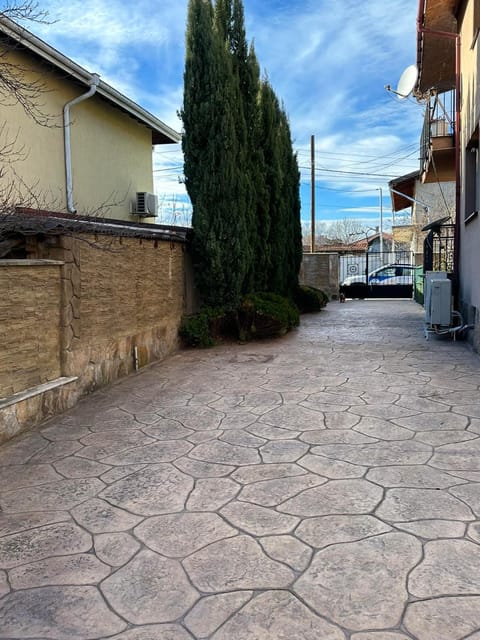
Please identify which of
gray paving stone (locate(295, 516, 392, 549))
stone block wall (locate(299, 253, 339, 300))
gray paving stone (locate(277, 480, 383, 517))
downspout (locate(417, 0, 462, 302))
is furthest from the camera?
stone block wall (locate(299, 253, 339, 300))

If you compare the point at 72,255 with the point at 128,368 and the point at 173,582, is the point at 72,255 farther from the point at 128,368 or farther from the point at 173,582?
the point at 173,582

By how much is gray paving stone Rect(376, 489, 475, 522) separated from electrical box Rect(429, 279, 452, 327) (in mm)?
5907

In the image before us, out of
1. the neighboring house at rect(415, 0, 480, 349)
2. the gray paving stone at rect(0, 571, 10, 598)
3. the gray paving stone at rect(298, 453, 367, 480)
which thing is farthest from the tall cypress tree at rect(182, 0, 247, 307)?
the gray paving stone at rect(0, 571, 10, 598)

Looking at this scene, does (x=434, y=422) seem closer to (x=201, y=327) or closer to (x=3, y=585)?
(x=3, y=585)

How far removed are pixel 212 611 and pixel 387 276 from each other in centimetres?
2071

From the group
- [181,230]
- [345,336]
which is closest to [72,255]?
[181,230]

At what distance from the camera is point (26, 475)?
3332 mm

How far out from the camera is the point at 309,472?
3.27 m

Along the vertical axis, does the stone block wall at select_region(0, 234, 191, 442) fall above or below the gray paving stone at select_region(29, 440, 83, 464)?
above

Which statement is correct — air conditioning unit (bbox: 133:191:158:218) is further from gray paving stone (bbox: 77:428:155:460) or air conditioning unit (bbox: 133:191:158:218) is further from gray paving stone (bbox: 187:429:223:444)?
gray paving stone (bbox: 187:429:223:444)

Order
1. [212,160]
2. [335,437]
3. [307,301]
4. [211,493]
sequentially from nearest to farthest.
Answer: [211,493] → [335,437] → [212,160] → [307,301]

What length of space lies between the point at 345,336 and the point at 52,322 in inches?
234

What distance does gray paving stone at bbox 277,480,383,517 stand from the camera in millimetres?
2732

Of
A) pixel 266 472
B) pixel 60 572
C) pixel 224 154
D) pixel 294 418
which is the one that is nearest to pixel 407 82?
pixel 224 154
